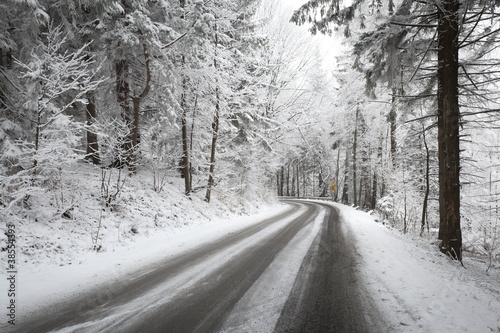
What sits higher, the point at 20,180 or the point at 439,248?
the point at 20,180

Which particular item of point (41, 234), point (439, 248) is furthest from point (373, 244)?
point (41, 234)

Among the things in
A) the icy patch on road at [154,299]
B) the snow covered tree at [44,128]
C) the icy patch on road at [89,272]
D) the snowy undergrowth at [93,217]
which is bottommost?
the icy patch on road at [89,272]

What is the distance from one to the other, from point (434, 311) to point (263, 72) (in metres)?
14.2

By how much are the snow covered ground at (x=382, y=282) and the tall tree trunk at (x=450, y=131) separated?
31.2 inches

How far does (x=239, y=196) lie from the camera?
16328mm

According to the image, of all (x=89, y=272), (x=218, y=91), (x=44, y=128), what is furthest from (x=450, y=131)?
(x=44, y=128)

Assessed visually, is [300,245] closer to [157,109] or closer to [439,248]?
[439,248]

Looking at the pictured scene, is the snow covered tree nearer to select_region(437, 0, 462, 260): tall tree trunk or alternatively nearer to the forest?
the forest

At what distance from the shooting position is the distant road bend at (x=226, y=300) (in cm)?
269

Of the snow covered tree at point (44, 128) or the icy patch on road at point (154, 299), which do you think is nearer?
the icy patch on road at point (154, 299)

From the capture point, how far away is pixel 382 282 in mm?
4027

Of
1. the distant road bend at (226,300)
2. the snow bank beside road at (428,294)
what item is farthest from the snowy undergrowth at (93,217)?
the snow bank beside road at (428,294)

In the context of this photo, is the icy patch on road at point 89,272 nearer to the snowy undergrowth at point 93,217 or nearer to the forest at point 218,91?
the snowy undergrowth at point 93,217

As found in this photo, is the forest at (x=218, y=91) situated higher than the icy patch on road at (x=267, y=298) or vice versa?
the forest at (x=218, y=91)
